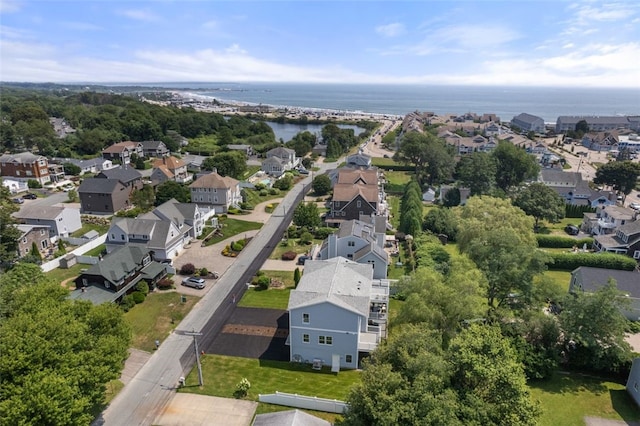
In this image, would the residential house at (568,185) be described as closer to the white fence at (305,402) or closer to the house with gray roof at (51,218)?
the white fence at (305,402)

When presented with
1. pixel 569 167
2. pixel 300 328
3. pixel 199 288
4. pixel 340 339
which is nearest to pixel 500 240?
pixel 340 339

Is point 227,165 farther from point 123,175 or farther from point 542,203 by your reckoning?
point 542,203

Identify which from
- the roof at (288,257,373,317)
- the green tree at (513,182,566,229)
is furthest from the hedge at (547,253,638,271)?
the roof at (288,257,373,317)

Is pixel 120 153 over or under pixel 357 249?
over

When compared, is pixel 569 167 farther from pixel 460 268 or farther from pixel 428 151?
pixel 460 268

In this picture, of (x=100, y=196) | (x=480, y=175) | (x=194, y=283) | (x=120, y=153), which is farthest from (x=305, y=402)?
(x=120, y=153)

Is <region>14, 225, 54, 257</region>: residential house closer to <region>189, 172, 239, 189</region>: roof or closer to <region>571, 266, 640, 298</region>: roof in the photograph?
<region>189, 172, 239, 189</region>: roof

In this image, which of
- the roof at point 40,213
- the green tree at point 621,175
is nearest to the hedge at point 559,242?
the green tree at point 621,175
